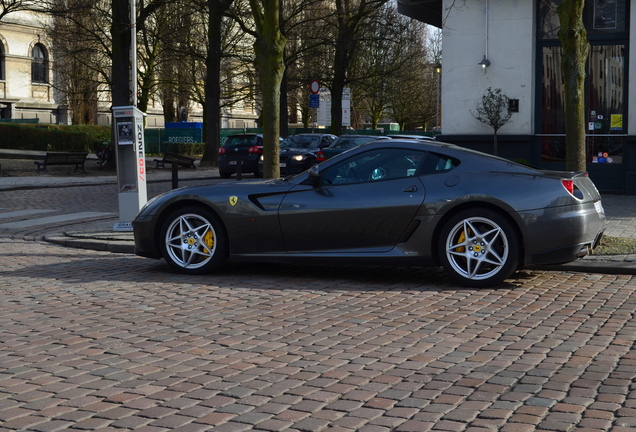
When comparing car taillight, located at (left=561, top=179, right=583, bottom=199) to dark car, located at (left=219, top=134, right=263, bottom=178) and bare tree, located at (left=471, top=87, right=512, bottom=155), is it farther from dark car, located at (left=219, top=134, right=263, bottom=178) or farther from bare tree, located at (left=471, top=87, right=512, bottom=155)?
dark car, located at (left=219, top=134, right=263, bottom=178)

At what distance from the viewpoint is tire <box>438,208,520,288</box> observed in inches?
327

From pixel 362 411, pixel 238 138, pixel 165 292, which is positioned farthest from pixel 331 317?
pixel 238 138

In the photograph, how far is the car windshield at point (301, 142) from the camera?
2869 cm

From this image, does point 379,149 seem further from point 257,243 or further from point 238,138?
point 238,138

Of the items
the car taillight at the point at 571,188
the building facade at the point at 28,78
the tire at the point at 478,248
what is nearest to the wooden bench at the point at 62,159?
the tire at the point at 478,248

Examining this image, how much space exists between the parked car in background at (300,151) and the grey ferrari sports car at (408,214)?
16.4 metres

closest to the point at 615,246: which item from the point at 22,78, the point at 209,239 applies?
the point at 209,239

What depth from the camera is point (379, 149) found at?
8.75 metres

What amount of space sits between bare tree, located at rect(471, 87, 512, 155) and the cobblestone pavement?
10518 millimetres

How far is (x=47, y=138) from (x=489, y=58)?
29278 mm

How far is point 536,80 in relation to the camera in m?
19.8

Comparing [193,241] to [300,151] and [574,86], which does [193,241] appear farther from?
[300,151]

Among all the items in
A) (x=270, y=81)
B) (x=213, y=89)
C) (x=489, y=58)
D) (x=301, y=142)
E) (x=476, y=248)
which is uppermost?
(x=213, y=89)

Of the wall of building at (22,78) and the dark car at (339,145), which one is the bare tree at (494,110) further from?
the wall of building at (22,78)
